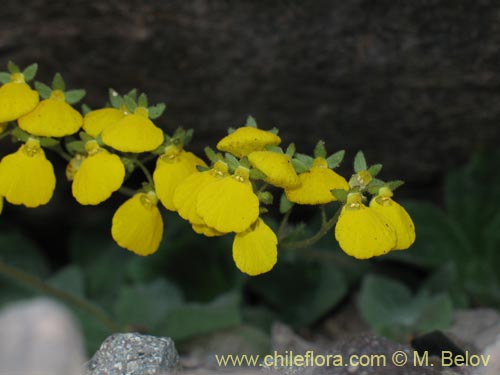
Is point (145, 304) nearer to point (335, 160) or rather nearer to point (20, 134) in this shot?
point (20, 134)

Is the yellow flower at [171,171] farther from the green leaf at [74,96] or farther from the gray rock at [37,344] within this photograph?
the gray rock at [37,344]

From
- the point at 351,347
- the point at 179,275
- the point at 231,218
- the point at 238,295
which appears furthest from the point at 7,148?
the point at 351,347

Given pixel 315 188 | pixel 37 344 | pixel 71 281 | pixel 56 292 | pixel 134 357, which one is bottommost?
pixel 71 281

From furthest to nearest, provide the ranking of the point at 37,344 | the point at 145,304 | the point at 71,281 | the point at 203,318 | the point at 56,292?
the point at 71,281 → the point at 145,304 → the point at 203,318 → the point at 56,292 → the point at 37,344

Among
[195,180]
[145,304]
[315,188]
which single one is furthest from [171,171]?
[145,304]

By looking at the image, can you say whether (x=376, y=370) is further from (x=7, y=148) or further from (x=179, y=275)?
(x=7, y=148)

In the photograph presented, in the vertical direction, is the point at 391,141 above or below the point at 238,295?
above

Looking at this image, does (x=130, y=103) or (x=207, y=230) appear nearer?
(x=207, y=230)

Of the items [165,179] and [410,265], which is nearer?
[165,179]
